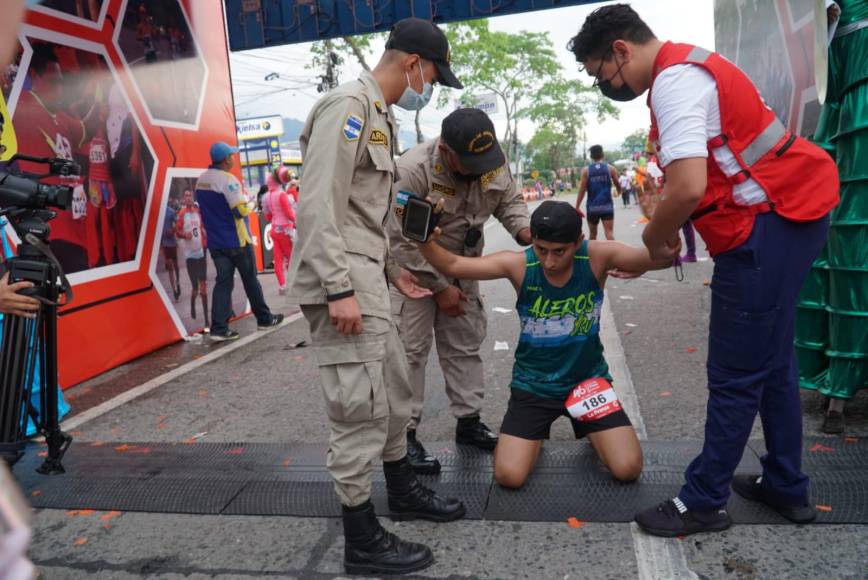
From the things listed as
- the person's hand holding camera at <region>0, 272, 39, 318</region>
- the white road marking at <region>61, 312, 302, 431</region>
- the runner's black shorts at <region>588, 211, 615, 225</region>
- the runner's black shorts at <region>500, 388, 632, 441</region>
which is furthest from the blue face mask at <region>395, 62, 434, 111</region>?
the runner's black shorts at <region>588, 211, 615, 225</region>

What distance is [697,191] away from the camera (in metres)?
2.00

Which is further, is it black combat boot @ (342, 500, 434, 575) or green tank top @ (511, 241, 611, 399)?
green tank top @ (511, 241, 611, 399)

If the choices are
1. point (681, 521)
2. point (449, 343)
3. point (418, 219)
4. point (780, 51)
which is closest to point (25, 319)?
point (418, 219)

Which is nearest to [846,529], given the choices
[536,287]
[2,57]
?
[536,287]

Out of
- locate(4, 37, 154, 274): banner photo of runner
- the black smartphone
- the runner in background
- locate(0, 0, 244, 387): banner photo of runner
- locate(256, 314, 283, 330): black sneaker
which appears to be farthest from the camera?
locate(256, 314, 283, 330): black sneaker

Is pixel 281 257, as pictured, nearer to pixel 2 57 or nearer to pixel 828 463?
pixel 828 463

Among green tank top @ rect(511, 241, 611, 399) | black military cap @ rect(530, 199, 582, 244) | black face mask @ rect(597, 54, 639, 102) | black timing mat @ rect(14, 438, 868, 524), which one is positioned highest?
black face mask @ rect(597, 54, 639, 102)

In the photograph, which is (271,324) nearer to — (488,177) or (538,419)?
(488,177)

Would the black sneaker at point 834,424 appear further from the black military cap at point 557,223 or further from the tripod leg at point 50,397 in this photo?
the tripod leg at point 50,397

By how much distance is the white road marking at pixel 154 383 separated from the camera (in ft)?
14.5

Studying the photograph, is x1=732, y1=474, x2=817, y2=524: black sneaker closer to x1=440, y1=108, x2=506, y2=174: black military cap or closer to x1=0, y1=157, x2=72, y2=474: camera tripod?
x1=440, y1=108, x2=506, y2=174: black military cap

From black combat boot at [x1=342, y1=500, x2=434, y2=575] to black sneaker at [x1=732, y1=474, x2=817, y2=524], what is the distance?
4.52 feet

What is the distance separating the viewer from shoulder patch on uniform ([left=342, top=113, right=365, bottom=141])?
7.12 ft

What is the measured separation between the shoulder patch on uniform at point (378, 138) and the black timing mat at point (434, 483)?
5.23 ft
